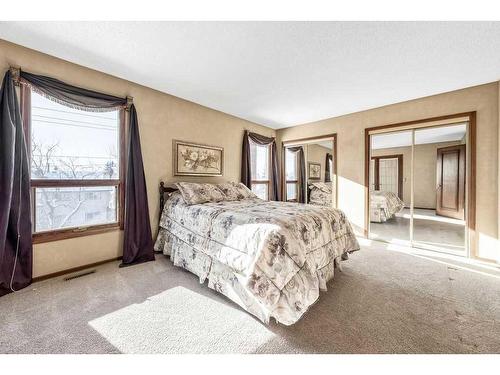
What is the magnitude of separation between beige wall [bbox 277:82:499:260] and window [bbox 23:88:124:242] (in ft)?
12.7

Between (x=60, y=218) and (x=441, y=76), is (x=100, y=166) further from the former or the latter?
(x=441, y=76)

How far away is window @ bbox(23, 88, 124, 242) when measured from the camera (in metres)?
2.29

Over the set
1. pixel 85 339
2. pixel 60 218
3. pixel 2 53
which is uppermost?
pixel 2 53

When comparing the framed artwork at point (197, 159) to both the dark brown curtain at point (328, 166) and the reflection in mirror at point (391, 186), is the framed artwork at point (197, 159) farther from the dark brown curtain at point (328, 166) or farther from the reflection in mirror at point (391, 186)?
the reflection in mirror at point (391, 186)

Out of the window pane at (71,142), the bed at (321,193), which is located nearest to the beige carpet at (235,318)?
the window pane at (71,142)

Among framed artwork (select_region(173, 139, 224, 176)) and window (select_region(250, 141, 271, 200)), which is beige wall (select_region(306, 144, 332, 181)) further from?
framed artwork (select_region(173, 139, 224, 176))

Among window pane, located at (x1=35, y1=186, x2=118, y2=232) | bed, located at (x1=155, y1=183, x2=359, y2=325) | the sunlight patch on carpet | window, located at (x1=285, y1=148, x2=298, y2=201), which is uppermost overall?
window, located at (x1=285, y1=148, x2=298, y2=201)

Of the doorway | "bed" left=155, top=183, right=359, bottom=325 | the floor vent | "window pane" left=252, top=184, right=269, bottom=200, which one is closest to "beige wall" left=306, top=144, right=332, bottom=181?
the doorway

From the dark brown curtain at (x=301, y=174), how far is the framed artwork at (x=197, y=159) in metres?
1.94

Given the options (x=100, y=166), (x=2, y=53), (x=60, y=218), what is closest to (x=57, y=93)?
(x=2, y=53)

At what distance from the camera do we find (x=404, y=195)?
3.62m

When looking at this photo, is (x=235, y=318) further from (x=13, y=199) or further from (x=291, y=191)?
(x=291, y=191)

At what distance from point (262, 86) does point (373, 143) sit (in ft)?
7.79
